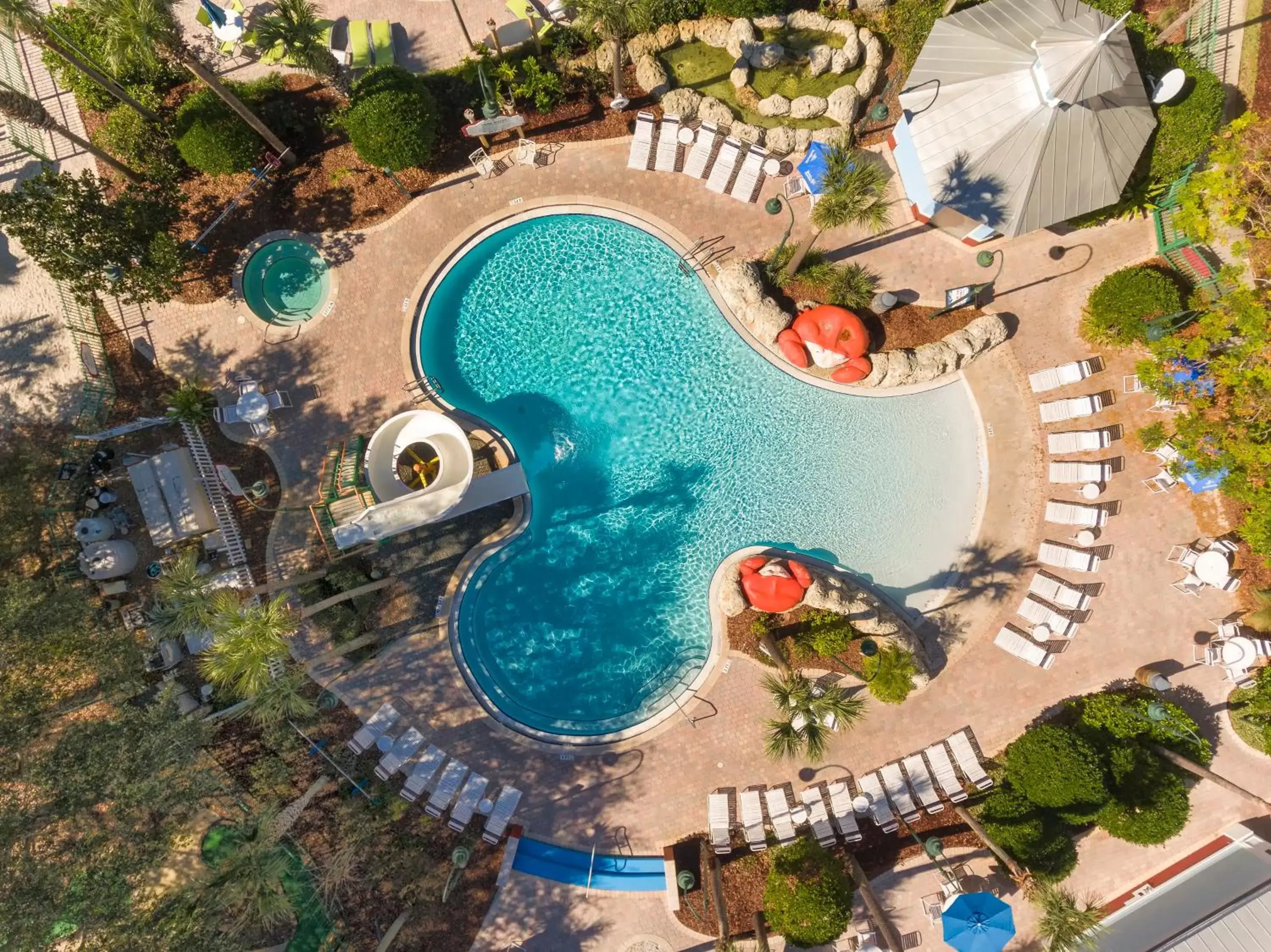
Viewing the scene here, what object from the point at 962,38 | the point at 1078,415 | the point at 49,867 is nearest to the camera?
the point at 49,867

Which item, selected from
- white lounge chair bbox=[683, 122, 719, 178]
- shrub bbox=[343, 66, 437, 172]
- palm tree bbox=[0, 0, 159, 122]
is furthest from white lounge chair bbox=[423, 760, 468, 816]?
palm tree bbox=[0, 0, 159, 122]

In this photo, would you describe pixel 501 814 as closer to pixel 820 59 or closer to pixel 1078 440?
pixel 1078 440

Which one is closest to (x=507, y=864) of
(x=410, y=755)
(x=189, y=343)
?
(x=410, y=755)

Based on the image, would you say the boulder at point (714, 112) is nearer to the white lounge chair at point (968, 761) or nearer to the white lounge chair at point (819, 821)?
the white lounge chair at point (968, 761)

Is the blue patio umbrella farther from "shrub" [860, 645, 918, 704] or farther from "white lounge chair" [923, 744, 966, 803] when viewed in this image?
"shrub" [860, 645, 918, 704]

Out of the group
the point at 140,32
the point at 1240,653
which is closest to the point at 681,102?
the point at 140,32

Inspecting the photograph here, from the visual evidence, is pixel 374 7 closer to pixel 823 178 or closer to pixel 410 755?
pixel 823 178
